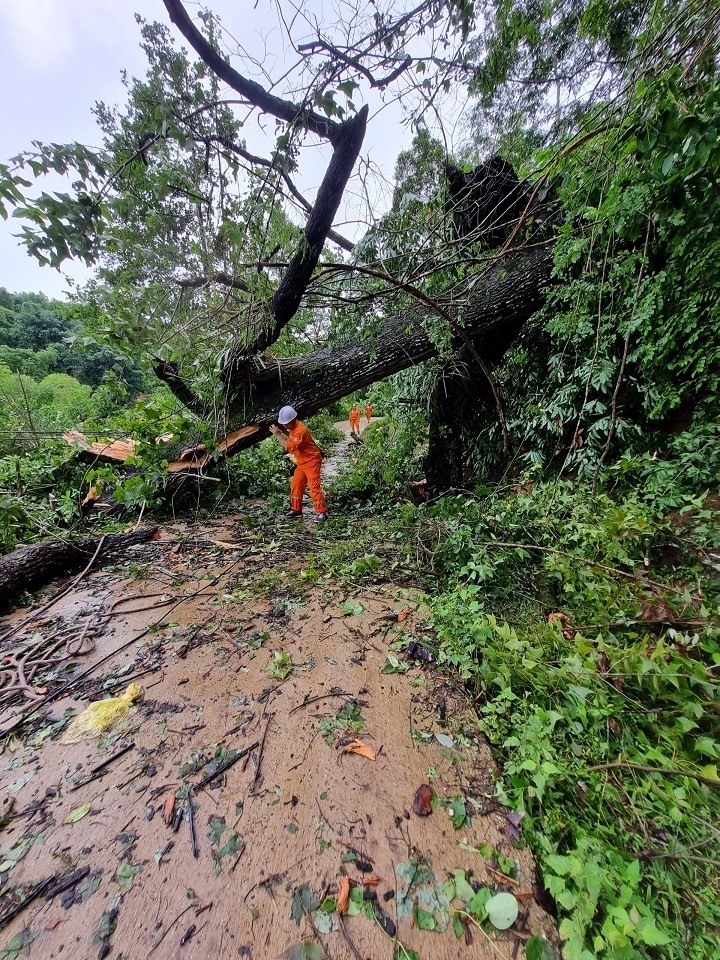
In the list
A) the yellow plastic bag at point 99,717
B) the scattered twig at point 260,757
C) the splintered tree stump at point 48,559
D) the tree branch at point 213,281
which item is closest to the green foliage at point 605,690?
the scattered twig at point 260,757

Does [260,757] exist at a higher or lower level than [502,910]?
higher

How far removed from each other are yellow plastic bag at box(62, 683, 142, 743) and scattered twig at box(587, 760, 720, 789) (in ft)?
8.08

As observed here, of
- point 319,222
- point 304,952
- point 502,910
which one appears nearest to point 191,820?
point 304,952

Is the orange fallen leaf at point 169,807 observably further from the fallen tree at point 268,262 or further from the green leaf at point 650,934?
the fallen tree at point 268,262

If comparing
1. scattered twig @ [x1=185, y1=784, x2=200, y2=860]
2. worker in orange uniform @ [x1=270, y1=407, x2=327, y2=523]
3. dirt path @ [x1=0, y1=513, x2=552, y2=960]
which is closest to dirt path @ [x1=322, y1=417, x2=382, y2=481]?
worker in orange uniform @ [x1=270, y1=407, x2=327, y2=523]

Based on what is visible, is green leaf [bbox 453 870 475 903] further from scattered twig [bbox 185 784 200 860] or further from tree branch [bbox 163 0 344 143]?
tree branch [bbox 163 0 344 143]

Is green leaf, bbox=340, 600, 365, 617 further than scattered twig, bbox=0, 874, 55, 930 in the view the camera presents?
Yes

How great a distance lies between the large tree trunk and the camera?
169 inches

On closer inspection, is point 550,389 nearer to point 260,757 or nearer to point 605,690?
point 605,690

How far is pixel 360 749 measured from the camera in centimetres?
182

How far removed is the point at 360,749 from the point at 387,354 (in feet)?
13.7

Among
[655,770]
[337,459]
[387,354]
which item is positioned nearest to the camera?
[655,770]

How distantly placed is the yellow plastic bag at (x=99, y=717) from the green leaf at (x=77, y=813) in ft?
1.30

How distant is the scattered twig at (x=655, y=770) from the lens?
1443 millimetres
